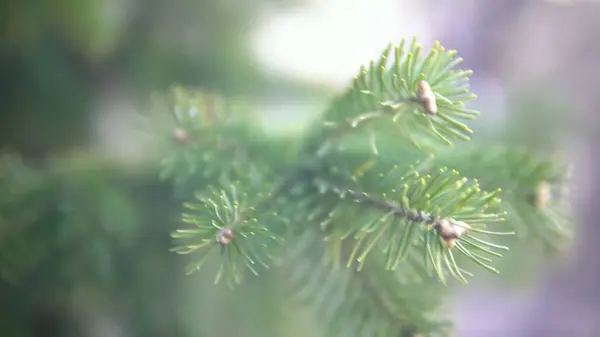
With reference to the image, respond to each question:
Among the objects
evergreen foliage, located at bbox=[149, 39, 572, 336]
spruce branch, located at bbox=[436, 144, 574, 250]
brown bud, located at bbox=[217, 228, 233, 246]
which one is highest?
spruce branch, located at bbox=[436, 144, 574, 250]

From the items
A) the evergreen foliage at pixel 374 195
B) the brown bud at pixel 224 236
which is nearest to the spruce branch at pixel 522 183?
the evergreen foliage at pixel 374 195

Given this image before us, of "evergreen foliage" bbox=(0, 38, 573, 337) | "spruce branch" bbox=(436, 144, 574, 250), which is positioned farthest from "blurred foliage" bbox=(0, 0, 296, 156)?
"spruce branch" bbox=(436, 144, 574, 250)

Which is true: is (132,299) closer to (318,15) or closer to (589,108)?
(318,15)

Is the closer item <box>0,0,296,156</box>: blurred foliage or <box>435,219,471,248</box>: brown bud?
<box>435,219,471,248</box>: brown bud

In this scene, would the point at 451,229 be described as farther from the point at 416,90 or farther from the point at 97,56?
the point at 97,56

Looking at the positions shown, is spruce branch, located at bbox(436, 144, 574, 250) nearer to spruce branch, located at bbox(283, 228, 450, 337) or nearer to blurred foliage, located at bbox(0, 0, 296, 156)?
spruce branch, located at bbox(283, 228, 450, 337)

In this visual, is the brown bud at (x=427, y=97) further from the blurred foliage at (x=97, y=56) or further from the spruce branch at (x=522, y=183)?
the blurred foliage at (x=97, y=56)

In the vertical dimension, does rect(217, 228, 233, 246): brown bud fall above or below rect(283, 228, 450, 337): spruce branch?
below

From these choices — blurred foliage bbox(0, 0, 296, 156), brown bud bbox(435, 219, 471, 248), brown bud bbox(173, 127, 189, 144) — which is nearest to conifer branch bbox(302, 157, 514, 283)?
brown bud bbox(435, 219, 471, 248)
